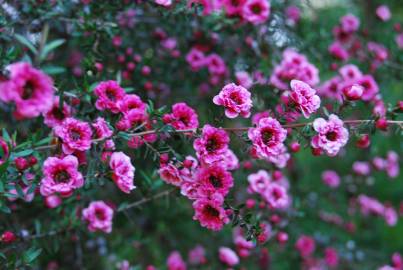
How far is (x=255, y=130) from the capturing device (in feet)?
4.66

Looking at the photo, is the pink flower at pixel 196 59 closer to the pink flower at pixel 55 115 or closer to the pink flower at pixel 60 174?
the pink flower at pixel 55 115

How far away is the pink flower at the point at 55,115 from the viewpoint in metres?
1.58

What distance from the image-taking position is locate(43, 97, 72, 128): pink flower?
5.20 feet

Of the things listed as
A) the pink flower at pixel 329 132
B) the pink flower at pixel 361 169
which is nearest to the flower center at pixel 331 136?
the pink flower at pixel 329 132

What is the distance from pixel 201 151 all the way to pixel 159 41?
4.07 feet

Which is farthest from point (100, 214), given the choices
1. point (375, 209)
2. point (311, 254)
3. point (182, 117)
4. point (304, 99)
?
point (375, 209)

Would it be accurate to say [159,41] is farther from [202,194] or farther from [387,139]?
[387,139]

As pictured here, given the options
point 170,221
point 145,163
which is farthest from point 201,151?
point 170,221

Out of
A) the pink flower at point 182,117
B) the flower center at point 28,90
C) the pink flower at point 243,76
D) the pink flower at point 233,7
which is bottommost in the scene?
the pink flower at point 243,76

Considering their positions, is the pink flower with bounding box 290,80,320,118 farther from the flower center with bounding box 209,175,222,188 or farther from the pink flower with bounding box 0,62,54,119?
the pink flower with bounding box 0,62,54,119

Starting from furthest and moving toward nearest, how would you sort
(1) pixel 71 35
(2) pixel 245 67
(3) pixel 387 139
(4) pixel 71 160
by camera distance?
(3) pixel 387 139 → (2) pixel 245 67 → (1) pixel 71 35 → (4) pixel 71 160

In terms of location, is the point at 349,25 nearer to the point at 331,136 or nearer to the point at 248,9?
the point at 248,9

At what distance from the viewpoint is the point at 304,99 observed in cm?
146

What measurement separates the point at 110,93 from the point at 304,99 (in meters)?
0.62
